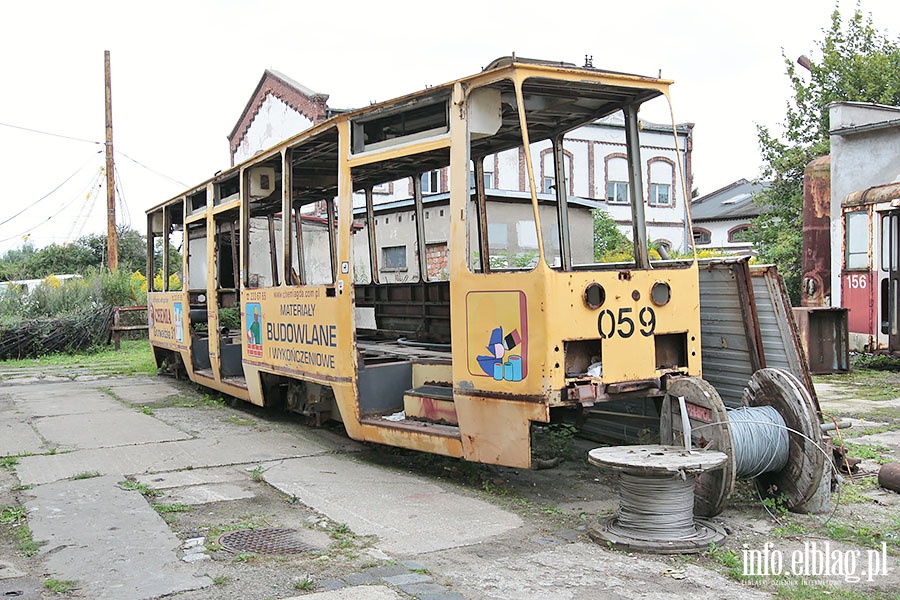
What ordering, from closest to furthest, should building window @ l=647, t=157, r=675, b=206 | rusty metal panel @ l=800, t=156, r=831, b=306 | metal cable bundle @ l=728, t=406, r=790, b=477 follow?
metal cable bundle @ l=728, t=406, r=790, b=477 → rusty metal panel @ l=800, t=156, r=831, b=306 → building window @ l=647, t=157, r=675, b=206

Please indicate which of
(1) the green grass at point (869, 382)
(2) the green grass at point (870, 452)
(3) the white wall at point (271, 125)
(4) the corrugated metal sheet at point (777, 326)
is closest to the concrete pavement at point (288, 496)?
(4) the corrugated metal sheet at point (777, 326)

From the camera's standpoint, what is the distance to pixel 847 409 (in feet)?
33.5

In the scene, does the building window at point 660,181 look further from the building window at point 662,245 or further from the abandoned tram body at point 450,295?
the abandoned tram body at point 450,295

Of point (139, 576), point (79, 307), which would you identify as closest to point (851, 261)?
point (139, 576)

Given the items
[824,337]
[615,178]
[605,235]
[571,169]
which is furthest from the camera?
[615,178]

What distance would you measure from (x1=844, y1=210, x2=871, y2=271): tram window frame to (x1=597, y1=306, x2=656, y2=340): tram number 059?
10580 millimetres

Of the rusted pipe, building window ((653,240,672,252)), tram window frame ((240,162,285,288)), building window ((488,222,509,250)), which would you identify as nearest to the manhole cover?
building window ((653,240,672,252))

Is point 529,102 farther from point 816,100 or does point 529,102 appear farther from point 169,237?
point 816,100

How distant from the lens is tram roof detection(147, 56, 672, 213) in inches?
236

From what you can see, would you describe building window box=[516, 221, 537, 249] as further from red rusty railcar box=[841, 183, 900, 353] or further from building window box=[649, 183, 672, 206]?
building window box=[649, 183, 672, 206]

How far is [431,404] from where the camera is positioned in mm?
7055

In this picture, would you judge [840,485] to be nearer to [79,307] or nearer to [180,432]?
[180,432]

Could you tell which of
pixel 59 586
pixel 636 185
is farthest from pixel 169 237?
pixel 59 586

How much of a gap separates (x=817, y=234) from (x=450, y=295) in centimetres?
1443
